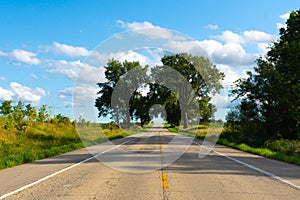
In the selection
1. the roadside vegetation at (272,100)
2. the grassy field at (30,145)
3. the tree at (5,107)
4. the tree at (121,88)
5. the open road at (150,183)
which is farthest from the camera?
the tree at (121,88)

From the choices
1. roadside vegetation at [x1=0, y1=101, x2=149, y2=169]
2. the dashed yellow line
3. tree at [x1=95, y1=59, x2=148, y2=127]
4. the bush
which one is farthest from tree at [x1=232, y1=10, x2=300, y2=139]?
tree at [x1=95, y1=59, x2=148, y2=127]

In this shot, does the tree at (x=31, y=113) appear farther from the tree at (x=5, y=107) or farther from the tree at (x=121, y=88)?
the tree at (x=121, y=88)

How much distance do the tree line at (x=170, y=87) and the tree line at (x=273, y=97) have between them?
32.3 metres

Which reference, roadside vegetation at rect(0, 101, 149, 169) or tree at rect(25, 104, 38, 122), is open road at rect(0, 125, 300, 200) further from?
tree at rect(25, 104, 38, 122)

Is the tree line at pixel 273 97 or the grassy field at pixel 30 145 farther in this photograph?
the tree line at pixel 273 97

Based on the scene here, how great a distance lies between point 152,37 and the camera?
2141 cm

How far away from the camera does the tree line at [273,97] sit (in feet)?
92.2

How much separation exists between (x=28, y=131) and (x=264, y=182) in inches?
915

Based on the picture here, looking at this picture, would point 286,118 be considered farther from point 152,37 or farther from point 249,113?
point 152,37

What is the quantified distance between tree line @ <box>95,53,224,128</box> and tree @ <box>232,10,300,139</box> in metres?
33.5

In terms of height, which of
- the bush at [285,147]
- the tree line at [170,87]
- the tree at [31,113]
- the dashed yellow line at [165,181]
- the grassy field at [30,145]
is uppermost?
the tree line at [170,87]

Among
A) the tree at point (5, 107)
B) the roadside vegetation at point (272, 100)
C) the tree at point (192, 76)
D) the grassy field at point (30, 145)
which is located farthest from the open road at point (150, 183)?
the tree at point (192, 76)

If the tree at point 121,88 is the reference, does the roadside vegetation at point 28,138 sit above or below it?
below

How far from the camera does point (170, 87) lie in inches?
2623
